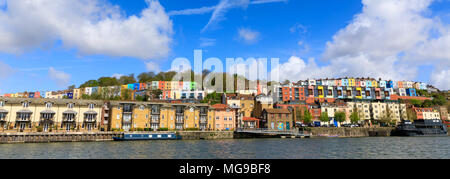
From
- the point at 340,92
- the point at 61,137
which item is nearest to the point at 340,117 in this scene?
the point at 340,92

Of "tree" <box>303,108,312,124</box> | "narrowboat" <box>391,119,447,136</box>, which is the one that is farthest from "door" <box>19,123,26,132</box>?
"narrowboat" <box>391,119,447,136</box>

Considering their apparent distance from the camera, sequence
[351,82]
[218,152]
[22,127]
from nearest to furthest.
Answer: [218,152]
[22,127]
[351,82]

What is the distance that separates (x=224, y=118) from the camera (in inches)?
3177

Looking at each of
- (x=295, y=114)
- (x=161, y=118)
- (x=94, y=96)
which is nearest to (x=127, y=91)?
(x=94, y=96)

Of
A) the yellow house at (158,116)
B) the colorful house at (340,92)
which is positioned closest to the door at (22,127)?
the yellow house at (158,116)

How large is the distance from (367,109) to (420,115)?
2529 centimetres

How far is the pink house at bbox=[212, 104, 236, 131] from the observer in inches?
3147

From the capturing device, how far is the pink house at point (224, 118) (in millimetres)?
79938

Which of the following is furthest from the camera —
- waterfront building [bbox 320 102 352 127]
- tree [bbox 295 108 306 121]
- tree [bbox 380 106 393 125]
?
waterfront building [bbox 320 102 352 127]

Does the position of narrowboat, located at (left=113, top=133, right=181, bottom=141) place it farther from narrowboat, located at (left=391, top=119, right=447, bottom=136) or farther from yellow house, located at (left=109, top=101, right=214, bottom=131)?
narrowboat, located at (left=391, top=119, right=447, bottom=136)

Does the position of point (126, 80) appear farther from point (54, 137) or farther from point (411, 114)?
point (411, 114)

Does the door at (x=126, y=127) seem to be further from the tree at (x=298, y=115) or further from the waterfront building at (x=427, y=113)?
the waterfront building at (x=427, y=113)

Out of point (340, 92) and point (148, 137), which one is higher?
point (340, 92)
